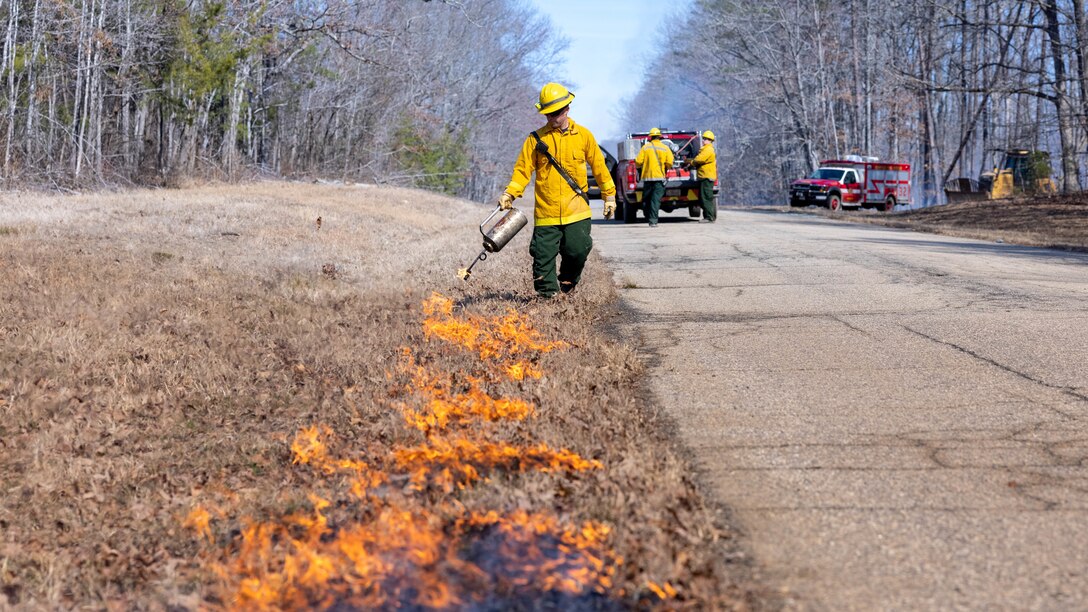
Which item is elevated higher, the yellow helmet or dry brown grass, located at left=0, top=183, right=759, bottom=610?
the yellow helmet

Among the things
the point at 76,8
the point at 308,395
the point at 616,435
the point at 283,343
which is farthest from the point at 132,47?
the point at 616,435

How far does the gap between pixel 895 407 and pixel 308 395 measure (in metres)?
3.46

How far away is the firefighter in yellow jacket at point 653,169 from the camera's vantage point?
68.6ft

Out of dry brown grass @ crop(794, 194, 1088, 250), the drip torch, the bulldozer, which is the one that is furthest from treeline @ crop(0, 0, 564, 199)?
the bulldozer

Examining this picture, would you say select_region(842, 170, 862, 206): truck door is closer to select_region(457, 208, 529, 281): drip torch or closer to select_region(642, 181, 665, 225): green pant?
select_region(642, 181, 665, 225): green pant

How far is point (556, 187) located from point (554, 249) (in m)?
0.54

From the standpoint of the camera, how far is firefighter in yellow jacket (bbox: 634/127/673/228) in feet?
68.6

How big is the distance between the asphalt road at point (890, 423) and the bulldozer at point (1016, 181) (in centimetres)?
2932

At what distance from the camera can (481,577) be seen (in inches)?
137

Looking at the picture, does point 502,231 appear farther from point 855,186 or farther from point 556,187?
point 855,186

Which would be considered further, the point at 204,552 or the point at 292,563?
the point at 204,552

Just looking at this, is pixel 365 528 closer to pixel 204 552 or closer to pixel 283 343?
pixel 204 552

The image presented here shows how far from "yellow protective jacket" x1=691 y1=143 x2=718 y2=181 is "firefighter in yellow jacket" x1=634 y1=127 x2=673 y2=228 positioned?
756 millimetres

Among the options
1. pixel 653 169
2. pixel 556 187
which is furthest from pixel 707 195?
pixel 556 187
